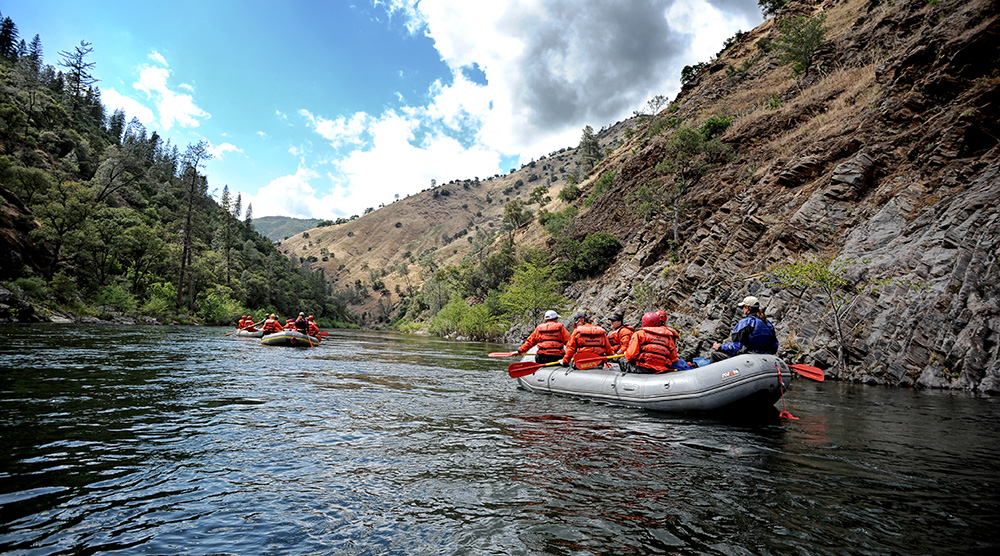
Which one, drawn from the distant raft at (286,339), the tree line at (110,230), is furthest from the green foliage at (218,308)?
the distant raft at (286,339)

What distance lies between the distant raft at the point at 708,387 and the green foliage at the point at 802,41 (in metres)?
33.6

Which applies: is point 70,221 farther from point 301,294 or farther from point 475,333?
point 301,294

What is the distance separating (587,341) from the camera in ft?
36.9

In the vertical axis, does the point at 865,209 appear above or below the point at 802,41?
below

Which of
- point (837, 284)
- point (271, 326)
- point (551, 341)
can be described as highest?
point (837, 284)

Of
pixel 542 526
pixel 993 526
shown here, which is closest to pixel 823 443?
pixel 993 526

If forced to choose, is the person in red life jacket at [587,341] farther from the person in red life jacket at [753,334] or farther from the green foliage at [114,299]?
the green foliage at [114,299]

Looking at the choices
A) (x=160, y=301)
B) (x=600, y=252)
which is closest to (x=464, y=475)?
(x=600, y=252)

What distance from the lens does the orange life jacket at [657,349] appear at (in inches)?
379

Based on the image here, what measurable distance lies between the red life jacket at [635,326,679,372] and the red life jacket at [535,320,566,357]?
2.87 m

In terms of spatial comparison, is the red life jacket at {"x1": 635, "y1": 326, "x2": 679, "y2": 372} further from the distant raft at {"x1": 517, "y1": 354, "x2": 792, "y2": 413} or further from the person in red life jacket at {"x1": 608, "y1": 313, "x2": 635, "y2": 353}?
the person in red life jacket at {"x1": 608, "y1": 313, "x2": 635, "y2": 353}

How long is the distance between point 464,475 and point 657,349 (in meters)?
5.95

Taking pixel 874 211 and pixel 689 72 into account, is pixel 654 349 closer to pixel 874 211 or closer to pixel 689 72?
pixel 874 211

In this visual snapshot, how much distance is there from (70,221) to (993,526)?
4918 cm
